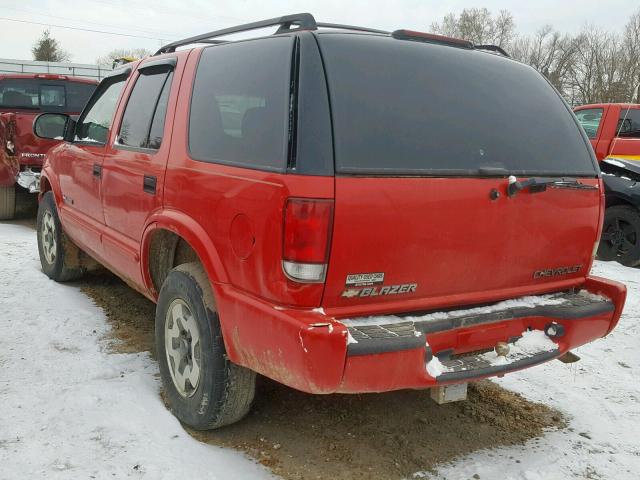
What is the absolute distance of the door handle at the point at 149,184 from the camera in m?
3.17

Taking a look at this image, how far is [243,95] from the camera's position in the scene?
8.88 feet

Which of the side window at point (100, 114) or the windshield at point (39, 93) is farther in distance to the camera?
the windshield at point (39, 93)

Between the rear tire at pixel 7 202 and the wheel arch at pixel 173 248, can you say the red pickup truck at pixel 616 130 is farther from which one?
the rear tire at pixel 7 202

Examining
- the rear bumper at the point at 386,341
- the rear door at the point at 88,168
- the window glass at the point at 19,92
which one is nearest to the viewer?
the rear bumper at the point at 386,341

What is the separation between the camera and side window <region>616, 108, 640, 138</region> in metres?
7.90

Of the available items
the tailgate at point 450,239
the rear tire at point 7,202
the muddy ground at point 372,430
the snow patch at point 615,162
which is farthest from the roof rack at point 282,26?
the rear tire at point 7,202

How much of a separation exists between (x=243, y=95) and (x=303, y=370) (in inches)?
50.2

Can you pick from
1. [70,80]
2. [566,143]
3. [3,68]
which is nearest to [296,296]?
[566,143]

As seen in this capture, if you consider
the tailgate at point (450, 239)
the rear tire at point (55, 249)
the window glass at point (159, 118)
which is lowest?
the rear tire at point (55, 249)

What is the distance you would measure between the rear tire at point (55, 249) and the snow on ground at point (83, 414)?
0.79m

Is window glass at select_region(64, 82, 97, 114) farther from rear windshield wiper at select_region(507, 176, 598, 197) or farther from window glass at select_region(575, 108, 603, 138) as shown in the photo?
rear windshield wiper at select_region(507, 176, 598, 197)

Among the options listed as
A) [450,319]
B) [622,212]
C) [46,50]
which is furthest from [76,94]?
[46,50]

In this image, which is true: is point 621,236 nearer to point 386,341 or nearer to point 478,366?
point 478,366

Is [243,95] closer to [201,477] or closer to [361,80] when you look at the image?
[361,80]
